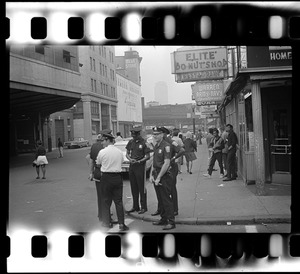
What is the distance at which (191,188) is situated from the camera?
34.0 feet

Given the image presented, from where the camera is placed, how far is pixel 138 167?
311 inches

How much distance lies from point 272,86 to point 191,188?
3.94 m

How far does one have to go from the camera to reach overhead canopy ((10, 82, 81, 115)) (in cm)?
2166

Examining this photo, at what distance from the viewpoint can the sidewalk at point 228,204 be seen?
260 inches

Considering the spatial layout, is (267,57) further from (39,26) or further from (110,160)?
(39,26)

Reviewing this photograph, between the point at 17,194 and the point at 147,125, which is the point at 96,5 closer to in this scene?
the point at 17,194

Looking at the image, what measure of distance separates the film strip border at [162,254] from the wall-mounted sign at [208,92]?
37.2 feet

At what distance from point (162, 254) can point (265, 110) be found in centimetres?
707

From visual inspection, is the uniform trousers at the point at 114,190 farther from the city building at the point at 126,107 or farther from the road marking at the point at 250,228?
the city building at the point at 126,107

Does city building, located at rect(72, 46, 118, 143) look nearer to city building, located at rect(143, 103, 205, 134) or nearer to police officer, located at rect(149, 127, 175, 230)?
police officer, located at rect(149, 127, 175, 230)

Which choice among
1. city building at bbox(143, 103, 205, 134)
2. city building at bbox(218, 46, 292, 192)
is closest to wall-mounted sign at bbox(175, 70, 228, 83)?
city building at bbox(218, 46, 292, 192)

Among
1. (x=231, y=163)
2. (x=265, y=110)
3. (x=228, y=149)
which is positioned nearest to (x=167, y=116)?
(x=231, y=163)

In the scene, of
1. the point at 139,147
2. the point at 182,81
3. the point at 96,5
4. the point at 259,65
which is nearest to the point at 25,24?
the point at 96,5

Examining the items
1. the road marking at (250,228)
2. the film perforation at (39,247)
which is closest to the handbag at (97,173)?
the film perforation at (39,247)
